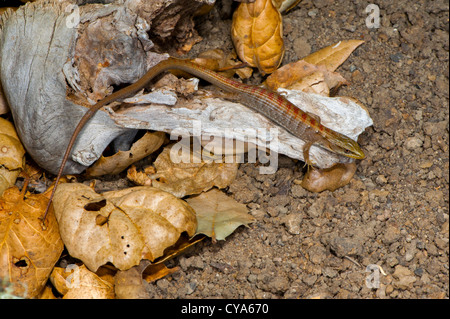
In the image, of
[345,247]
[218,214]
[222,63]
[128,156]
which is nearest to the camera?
[345,247]

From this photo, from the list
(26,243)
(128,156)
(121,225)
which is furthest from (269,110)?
(26,243)

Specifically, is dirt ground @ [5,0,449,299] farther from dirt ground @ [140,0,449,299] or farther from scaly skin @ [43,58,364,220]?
scaly skin @ [43,58,364,220]

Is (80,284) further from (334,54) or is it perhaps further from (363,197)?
(334,54)

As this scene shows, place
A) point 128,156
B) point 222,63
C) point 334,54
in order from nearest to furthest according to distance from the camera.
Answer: point 128,156, point 334,54, point 222,63

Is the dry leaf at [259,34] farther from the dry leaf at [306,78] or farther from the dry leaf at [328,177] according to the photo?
the dry leaf at [328,177]

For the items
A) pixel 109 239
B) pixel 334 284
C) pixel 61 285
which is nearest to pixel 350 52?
pixel 334 284

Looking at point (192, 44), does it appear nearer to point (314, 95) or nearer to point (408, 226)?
point (314, 95)

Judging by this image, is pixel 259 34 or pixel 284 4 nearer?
pixel 259 34
